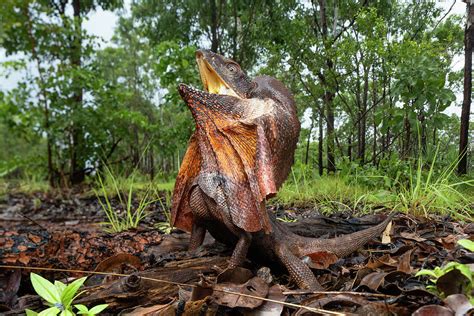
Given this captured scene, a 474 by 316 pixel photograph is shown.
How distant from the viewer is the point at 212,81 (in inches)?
65.2

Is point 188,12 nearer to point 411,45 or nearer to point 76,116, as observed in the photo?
point 76,116

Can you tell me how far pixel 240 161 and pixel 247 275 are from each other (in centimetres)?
43

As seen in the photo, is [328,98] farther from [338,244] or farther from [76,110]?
[338,244]

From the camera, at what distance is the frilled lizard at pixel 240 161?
1398mm

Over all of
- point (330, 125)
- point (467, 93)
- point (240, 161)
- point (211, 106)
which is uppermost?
point (467, 93)

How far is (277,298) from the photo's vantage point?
1172mm

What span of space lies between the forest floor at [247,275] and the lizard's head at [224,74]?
745 millimetres

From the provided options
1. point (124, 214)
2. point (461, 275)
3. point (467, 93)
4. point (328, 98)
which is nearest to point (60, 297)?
point (461, 275)

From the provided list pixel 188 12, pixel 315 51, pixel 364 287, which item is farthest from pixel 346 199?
pixel 188 12

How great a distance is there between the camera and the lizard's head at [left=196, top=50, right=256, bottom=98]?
5.21ft

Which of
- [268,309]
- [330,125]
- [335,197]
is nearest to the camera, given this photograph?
[268,309]

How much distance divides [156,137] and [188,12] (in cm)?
357

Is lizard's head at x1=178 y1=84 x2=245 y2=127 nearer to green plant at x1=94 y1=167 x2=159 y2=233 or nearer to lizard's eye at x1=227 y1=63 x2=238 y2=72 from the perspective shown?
lizard's eye at x1=227 y1=63 x2=238 y2=72

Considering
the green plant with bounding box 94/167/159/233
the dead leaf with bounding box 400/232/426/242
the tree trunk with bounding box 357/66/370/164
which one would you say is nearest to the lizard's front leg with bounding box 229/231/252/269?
the dead leaf with bounding box 400/232/426/242
